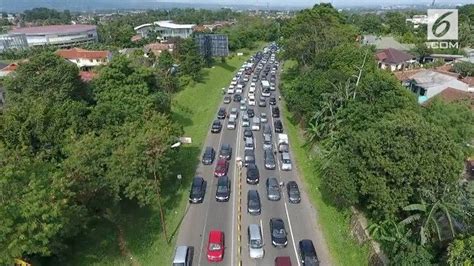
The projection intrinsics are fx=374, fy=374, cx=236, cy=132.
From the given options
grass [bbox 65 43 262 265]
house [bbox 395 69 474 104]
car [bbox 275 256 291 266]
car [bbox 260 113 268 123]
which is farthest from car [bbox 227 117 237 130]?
car [bbox 275 256 291 266]

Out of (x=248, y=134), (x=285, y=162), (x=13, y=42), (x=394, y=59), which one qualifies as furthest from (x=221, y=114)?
(x=13, y=42)

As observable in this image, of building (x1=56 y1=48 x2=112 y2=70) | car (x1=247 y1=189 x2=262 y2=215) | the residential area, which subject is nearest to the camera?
the residential area

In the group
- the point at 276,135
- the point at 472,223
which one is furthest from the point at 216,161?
the point at 472,223

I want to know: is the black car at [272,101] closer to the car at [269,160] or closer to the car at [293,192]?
the car at [269,160]

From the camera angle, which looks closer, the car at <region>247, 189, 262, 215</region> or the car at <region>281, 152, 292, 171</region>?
the car at <region>247, 189, 262, 215</region>

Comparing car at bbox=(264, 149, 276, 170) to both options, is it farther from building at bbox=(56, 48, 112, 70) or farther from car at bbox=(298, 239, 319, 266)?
building at bbox=(56, 48, 112, 70)

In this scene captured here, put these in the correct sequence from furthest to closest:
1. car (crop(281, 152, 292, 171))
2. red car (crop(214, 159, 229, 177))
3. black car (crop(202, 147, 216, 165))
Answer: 1. black car (crop(202, 147, 216, 165))
2. car (crop(281, 152, 292, 171))
3. red car (crop(214, 159, 229, 177))

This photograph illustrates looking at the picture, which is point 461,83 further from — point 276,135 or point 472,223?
point 472,223
